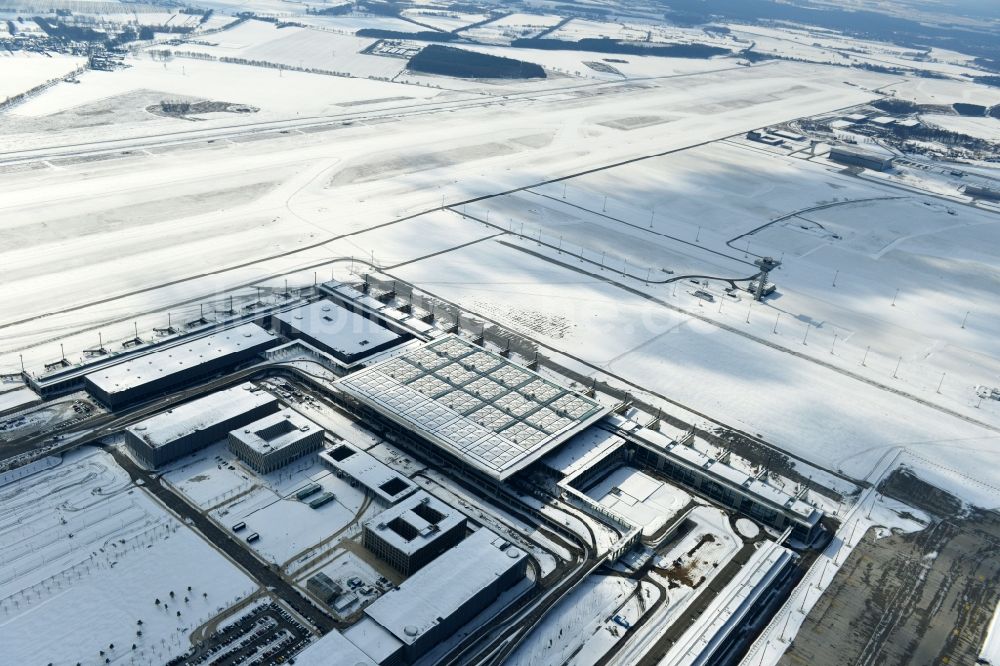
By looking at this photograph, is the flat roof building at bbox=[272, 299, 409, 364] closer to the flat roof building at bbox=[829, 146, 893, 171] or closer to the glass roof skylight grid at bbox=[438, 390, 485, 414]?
the glass roof skylight grid at bbox=[438, 390, 485, 414]

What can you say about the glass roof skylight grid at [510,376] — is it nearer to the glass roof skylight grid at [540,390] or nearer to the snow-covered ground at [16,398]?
the glass roof skylight grid at [540,390]

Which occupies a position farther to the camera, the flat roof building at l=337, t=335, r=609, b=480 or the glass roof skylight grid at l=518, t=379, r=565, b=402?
the glass roof skylight grid at l=518, t=379, r=565, b=402

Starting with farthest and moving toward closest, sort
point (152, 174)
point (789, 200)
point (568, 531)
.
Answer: point (789, 200) < point (152, 174) < point (568, 531)

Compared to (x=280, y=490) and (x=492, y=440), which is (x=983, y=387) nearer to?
(x=492, y=440)

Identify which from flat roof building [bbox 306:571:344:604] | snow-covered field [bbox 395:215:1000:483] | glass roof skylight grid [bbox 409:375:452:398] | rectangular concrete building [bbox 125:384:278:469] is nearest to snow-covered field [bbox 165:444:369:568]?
rectangular concrete building [bbox 125:384:278:469]

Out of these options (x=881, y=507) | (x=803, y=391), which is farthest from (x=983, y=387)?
(x=881, y=507)
